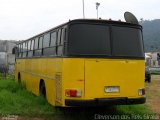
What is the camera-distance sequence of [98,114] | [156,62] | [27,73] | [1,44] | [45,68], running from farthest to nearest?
[156,62]
[1,44]
[27,73]
[45,68]
[98,114]

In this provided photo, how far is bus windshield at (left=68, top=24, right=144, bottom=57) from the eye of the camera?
10680 millimetres

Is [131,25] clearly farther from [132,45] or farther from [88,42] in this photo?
[88,42]

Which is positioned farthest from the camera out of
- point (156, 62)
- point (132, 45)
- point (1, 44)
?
point (156, 62)

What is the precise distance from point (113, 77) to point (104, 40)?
1049mm

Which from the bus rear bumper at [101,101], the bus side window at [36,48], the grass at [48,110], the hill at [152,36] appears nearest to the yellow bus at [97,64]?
the bus rear bumper at [101,101]

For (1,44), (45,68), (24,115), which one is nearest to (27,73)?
(45,68)

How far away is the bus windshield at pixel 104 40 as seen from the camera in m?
10.7

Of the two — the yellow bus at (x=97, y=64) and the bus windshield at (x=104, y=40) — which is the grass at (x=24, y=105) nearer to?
the yellow bus at (x=97, y=64)

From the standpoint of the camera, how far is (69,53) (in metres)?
10.6

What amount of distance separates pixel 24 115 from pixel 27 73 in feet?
19.8

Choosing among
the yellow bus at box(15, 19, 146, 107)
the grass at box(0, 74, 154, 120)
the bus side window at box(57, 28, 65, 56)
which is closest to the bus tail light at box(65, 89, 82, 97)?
the yellow bus at box(15, 19, 146, 107)

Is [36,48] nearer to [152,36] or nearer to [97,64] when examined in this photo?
[97,64]

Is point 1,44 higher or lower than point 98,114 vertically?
higher

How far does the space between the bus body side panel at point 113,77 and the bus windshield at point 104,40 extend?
0.82 feet
